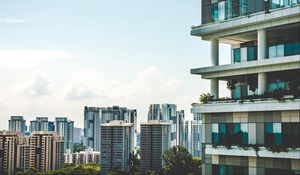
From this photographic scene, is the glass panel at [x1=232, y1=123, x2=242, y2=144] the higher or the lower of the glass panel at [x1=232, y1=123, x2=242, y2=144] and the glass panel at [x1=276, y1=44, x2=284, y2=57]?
the lower

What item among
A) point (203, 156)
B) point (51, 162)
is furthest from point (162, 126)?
→ point (203, 156)

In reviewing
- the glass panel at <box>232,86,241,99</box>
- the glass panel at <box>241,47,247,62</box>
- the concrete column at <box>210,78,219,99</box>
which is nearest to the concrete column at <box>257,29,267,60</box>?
the glass panel at <box>241,47,247,62</box>

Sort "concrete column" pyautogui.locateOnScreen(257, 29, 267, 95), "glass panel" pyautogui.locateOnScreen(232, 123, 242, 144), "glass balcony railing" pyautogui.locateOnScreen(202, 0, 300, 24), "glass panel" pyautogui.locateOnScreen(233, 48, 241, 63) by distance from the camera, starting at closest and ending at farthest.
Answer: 1. "glass balcony railing" pyautogui.locateOnScreen(202, 0, 300, 24)
2. "concrete column" pyautogui.locateOnScreen(257, 29, 267, 95)
3. "glass panel" pyautogui.locateOnScreen(232, 123, 242, 144)
4. "glass panel" pyautogui.locateOnScreen(233, 48, 241, 63)

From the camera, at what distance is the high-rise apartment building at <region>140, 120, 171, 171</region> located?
16625cm

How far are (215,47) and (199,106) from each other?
501 centimetres

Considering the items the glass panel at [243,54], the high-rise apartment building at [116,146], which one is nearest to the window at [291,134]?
the glass panel at [243,54]

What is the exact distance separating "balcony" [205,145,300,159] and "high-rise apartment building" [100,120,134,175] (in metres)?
130

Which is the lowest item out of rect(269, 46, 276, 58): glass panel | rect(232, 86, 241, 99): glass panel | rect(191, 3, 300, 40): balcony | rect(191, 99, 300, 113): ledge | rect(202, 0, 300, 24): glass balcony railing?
rect(191, 99, 300, 113): ledge

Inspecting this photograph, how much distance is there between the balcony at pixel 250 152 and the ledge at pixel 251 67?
570cm

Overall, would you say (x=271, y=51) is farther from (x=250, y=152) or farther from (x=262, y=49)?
(x=250, y=152)

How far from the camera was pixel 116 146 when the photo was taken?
17888 centimetres

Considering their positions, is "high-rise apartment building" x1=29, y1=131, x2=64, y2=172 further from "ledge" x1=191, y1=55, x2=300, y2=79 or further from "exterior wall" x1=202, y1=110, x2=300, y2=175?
"ledge" x1=191, y1=55, x2=300, y2=79

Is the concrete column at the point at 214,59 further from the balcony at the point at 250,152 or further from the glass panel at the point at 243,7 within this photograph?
the balcony at the point at 250,152

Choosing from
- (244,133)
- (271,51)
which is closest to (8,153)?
(244,133)
